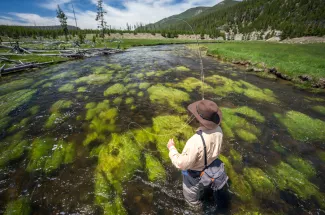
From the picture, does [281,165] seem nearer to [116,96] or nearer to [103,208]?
[103,208]

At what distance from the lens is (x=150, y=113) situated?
10148mm

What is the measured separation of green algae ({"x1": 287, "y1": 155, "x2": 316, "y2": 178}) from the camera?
586cm

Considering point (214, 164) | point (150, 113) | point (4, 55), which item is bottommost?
point (150, 113)

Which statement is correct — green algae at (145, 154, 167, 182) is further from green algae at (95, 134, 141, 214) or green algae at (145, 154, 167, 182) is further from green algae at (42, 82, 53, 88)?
green algae at (42, 82, 53, 88)

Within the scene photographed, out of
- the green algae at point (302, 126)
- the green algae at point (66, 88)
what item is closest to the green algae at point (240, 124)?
the green algae at point (302, 126)

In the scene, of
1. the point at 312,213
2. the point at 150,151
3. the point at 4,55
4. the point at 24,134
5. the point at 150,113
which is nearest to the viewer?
the point at 312,213

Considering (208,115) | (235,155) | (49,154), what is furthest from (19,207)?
(235,155)

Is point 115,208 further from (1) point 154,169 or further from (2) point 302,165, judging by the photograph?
(2) point 302,165

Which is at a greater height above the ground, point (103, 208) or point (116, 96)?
point (116, 96)

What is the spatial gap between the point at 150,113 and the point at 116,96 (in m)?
4.04

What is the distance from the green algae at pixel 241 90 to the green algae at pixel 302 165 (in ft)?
20.5

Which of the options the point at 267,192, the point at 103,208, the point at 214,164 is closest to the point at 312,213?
the point at 267,192

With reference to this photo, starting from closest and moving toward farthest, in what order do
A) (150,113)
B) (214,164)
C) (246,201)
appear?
(214,164)
(246,201)
(150,113)

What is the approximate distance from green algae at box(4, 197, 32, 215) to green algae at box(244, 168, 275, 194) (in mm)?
6870
